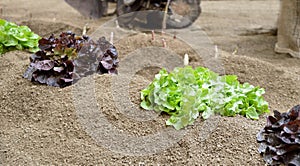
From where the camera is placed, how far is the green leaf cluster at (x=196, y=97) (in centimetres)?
244

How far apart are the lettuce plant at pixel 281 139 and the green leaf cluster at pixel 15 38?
6.79ft

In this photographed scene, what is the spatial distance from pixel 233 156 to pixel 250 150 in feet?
0.30

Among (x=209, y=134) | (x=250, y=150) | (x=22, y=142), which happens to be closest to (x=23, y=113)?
(x=22, y=142)

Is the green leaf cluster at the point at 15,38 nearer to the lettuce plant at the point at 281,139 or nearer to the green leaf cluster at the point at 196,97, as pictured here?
the green leaf cluster at the point at 196,97

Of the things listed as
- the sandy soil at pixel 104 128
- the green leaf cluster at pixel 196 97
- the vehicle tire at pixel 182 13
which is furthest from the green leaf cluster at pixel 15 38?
the vehicle tire at pixel 182 13

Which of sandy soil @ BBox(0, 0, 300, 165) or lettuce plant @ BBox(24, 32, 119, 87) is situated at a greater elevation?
lettuce plant @ BBox(24, 32, 119, 87)

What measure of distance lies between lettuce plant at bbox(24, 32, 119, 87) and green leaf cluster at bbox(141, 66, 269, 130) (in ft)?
1.62

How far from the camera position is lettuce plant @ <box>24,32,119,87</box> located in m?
2.90

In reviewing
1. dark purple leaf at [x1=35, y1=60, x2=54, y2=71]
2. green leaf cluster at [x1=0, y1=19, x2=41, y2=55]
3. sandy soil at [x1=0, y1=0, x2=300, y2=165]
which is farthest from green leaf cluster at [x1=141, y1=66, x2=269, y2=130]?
green leaf cluster at [x1=0, y1=19, x2=41, y2=55]

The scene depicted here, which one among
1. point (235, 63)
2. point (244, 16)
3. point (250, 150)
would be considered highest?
point (250, 150)

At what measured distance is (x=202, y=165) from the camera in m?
2.20

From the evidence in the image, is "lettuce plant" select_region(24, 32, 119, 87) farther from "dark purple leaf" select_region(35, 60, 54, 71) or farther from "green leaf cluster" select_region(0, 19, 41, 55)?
"green leaf cluster" select_region(0, 19, 41, 55)

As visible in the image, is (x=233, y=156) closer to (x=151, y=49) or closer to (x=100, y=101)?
(x=100, y=101)

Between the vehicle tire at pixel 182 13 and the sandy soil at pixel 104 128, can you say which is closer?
the sandy soil at pixel 104 128
